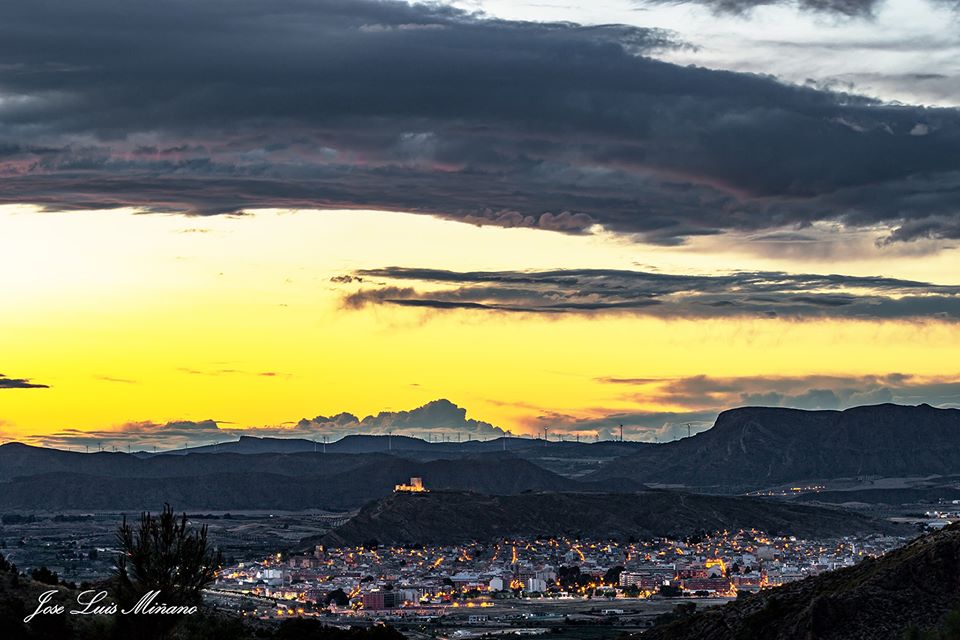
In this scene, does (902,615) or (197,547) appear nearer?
(197,547)

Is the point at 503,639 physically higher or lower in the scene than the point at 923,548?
lower

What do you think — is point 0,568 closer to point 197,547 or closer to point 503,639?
point 197,547


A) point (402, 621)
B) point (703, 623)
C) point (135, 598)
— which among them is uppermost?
point (135, 598)

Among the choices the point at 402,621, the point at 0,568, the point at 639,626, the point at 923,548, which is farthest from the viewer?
the point at 402,621

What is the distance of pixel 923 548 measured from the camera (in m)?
90.6

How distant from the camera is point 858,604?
8456 cm

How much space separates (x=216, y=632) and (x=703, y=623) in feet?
127

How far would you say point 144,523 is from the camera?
177ft

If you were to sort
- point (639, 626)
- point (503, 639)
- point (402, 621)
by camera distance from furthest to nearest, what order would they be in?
point (402, 621)
point (639, 626)
point (503, 639)

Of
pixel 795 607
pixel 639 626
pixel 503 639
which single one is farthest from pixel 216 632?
pixel 639 626

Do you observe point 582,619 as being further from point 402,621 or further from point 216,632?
point 216,632

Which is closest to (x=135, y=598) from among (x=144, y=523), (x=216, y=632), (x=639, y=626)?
(x=144, y=523)

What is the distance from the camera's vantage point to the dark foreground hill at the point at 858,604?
82062 mm

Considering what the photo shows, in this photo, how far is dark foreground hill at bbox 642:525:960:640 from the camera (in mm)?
82062
